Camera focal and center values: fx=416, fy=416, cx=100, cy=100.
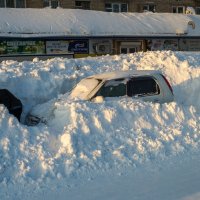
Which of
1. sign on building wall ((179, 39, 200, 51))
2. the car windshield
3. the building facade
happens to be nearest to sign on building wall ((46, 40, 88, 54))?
the building facade

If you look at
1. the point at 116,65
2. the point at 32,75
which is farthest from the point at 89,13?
the point at 32,75

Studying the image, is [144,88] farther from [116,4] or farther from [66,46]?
[116,4]

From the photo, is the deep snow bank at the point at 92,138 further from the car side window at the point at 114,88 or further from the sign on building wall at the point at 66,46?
the sign on building wall at the point at 66,46

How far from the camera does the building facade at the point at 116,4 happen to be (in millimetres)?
29000

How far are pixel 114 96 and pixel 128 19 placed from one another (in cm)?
1684

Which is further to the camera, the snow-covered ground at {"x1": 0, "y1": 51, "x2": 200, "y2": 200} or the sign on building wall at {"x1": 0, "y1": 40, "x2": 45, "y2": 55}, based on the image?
the sign on building wall at {"x1": 0, "y1": 40, "x2": 45, "y2": 55}

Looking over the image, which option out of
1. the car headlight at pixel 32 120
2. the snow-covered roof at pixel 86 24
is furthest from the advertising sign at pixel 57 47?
the car headlight at pixel 32 120

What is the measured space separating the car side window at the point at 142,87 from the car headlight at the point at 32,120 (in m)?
2.56

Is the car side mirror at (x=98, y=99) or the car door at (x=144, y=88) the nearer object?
the car side mirror at (x=98, y=99)

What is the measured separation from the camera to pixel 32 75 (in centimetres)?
1406

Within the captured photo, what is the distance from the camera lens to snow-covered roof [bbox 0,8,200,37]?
2245 centimetres

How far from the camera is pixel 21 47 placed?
22062mm

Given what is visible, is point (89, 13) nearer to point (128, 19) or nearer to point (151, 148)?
point (128, 19)

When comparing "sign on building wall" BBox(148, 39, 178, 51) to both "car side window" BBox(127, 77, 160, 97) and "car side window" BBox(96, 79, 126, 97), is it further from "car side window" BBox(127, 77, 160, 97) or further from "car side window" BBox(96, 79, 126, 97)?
"car side window" BBox(96, 79, 126, 97)
